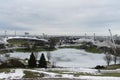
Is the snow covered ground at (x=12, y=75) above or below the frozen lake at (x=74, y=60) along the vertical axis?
above

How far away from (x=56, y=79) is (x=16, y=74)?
4.81 m

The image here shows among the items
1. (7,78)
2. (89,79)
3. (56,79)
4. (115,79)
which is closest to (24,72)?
(7,78)

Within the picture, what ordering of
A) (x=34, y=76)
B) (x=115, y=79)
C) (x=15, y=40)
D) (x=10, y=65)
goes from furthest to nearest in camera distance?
(x=15, y=40), (x=10, y=65), (x=34, y=76), (x=115, y=79)

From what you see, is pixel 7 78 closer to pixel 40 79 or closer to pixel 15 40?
pixel 40 79

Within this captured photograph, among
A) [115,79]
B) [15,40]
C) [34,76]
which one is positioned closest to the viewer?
[115,79]

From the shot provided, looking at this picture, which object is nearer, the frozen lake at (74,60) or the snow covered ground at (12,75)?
the snow covered ground at (12,75)

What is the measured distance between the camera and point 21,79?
23.5 metres

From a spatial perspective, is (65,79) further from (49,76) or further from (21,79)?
(21,79)

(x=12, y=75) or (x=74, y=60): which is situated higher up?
(x=12, y=75)

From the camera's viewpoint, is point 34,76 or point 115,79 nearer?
point 115,79

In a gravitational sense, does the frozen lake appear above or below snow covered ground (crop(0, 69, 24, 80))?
below

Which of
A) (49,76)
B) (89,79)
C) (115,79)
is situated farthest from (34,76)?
(115,79)

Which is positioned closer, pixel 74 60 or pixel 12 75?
pixel 12 75

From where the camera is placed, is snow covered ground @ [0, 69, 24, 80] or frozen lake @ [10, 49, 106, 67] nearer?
snow covered ground @ [0, 69, 24, 80]
